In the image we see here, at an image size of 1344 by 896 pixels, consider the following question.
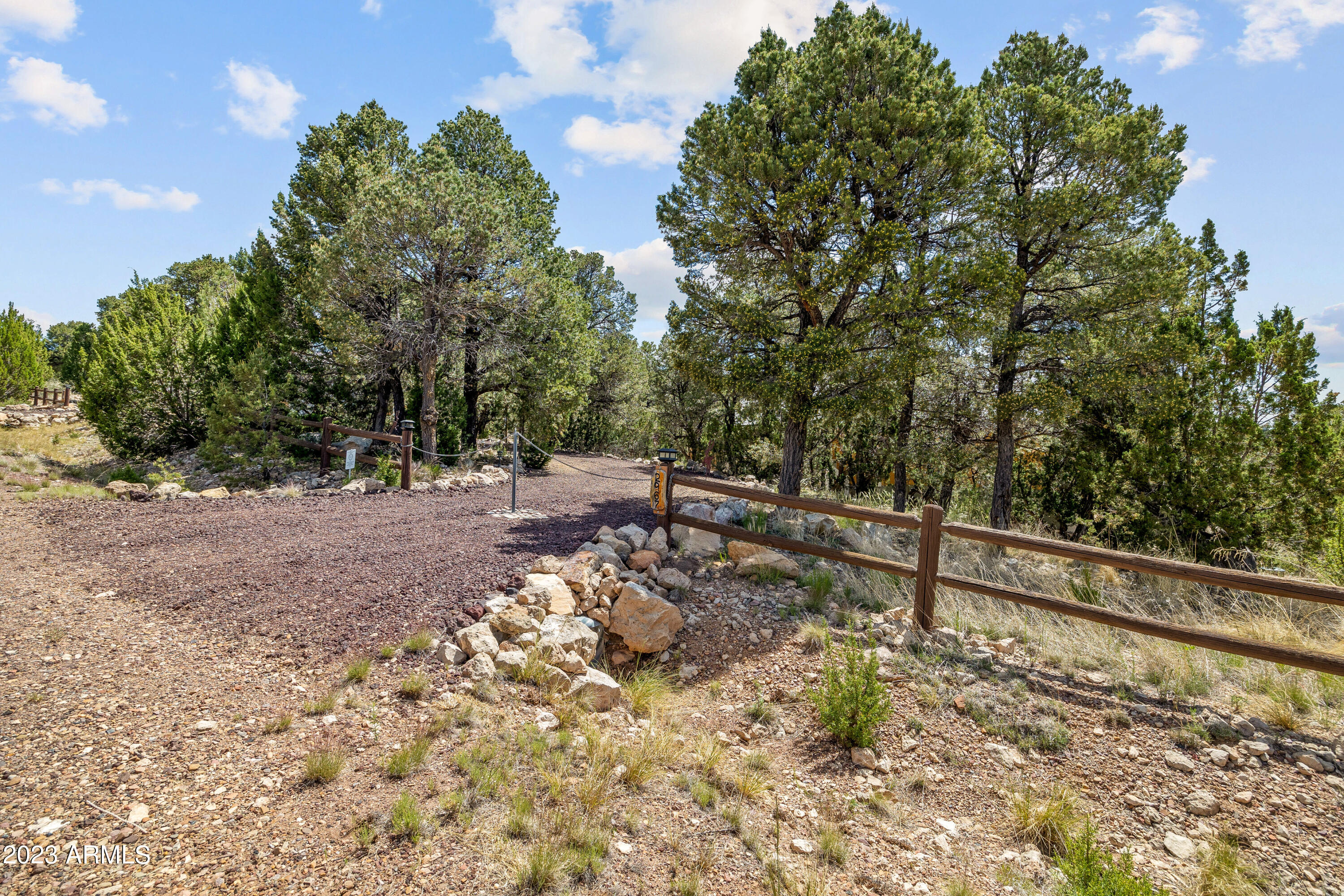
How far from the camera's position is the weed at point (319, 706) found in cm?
386

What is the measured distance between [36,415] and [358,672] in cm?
3621

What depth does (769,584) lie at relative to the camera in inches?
280

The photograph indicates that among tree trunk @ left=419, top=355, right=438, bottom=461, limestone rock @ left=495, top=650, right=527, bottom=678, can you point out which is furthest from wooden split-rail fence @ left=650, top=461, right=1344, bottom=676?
tree trunk @ left=419, top=355, right=438, bottom=461

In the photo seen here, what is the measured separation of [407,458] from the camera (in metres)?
11.8

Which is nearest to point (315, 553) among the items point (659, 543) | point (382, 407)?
point (659, 543)

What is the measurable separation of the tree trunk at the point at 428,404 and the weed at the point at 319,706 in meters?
11.4

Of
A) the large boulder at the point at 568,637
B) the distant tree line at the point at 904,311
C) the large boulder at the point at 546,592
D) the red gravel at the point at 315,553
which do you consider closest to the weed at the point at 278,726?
the red gravel at the point at 315,553

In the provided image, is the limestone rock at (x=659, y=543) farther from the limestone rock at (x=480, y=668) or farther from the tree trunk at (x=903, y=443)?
the tree trunk at (x=903, y=443)

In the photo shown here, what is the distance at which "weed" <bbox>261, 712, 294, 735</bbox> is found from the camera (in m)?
3.61

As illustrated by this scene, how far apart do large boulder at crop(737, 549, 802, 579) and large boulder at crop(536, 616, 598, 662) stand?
2526 millimetres

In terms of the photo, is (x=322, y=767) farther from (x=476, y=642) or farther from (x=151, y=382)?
(x=151, y=382)

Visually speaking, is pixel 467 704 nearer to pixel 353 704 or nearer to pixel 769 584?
pixel 353 704

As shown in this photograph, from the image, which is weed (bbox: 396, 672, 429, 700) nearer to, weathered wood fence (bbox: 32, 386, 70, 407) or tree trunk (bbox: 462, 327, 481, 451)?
tree trunk (bbox: 462, 327, 481, 451)

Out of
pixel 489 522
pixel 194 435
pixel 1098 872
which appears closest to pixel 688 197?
pixel 489 522
